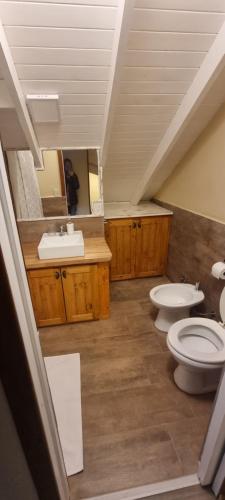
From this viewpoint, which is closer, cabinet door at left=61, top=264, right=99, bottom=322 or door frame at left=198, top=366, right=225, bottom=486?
door frame at left=198, top=366, right=225, bottom=486

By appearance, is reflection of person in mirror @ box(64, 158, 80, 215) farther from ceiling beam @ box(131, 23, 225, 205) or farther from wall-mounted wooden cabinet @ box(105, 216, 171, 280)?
ceiling beam @ box(131, 23, 225, 205)

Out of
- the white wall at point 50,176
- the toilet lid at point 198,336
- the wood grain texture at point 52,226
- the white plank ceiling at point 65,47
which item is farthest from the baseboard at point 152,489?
the white plank ceiling at point 65,47

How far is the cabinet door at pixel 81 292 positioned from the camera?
200cm

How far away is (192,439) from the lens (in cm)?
131

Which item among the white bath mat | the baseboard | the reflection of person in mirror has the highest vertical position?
the reflection of person in mirror

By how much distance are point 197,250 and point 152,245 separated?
2.33ft

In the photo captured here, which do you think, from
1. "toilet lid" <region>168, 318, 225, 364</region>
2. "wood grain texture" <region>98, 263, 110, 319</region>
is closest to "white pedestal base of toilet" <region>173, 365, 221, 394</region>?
"toilet lid" <region>168, 318, 225, 364</region>

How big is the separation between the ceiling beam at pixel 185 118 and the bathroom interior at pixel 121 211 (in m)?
0.01

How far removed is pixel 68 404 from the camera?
1.51 metres

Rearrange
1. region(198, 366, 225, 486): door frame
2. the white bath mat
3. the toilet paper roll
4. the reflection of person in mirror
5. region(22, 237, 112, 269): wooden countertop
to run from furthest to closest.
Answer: the reflection of person in mirror
region(22, 237, 112, 269): wooden countertop
the toilet paper roll
the white bath mat
region(198, 366, 225, 486): door frame

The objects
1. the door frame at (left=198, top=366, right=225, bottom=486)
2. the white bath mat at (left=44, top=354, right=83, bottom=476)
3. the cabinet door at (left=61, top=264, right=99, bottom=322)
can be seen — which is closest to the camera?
the door frame at (left=198, top=366, right=225, bottom=486)

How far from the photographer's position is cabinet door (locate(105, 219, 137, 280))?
2.64m

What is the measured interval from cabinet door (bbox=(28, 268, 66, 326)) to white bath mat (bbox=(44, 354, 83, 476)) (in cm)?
38

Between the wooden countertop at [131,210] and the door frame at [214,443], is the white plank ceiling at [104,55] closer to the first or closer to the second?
the wooden countertop at [131,210]
